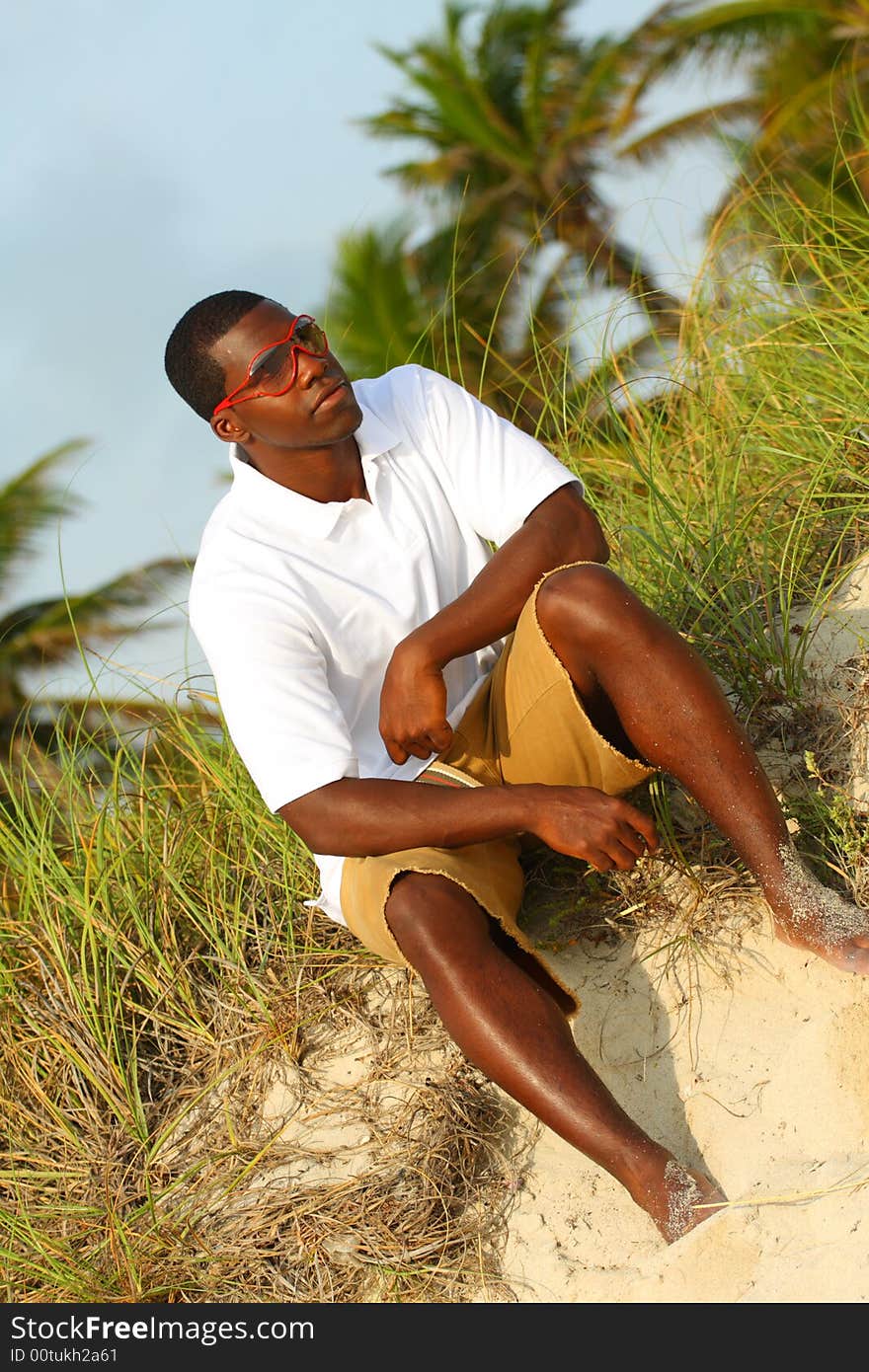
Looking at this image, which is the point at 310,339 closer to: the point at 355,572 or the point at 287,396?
the point at 287,396

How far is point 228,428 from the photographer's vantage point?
2.88 m

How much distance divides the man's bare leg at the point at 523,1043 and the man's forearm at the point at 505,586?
44 centimetres

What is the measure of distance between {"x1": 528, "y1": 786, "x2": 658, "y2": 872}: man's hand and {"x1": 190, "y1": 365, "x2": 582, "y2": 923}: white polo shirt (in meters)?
0.38

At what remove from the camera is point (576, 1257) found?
8.39 ft

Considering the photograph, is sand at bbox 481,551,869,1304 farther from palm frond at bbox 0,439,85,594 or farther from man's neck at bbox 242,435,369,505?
palm frond at bbox 0,439,85,594

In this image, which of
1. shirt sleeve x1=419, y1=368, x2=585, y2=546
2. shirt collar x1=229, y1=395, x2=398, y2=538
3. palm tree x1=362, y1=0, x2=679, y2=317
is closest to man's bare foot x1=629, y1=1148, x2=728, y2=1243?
shirt sleeve x1=419, y1=368, x2=585, y2=546

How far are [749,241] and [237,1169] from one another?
301cm

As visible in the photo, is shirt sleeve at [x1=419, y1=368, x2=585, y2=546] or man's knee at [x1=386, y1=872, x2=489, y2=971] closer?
man's knee at [x1=386, y1=872, x2=489, y2=971]

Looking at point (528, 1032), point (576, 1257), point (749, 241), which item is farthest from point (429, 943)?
point (749, 241)

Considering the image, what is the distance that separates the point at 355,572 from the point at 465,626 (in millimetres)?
317

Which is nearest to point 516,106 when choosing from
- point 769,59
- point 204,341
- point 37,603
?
point 769,59

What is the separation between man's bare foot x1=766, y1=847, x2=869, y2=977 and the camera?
8.00ft

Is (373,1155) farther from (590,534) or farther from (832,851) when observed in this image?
(590,534)

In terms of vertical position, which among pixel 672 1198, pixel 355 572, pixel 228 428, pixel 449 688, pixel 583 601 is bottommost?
pixel 672 1198
